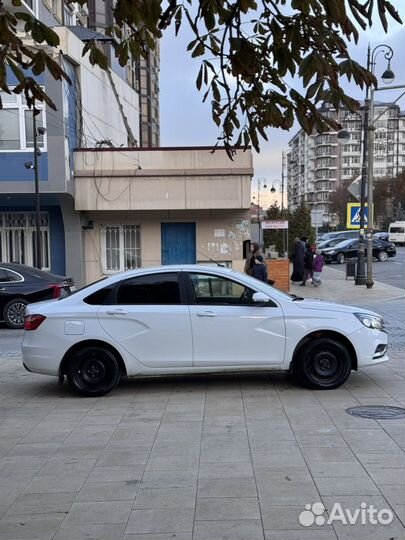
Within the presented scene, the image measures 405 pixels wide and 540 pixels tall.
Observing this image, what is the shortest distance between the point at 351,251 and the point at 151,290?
34.2 meters

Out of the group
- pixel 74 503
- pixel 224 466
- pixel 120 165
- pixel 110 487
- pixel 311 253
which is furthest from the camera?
pixel 311 253

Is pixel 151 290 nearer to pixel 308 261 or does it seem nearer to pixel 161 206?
pixel 161 206

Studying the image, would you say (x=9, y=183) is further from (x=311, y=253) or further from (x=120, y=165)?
(x=311, y=253)

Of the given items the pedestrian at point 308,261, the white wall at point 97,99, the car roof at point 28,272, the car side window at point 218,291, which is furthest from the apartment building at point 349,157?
the car side window at point 218,291

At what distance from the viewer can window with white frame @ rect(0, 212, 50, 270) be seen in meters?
22.1

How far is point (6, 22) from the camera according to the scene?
11.6 feet

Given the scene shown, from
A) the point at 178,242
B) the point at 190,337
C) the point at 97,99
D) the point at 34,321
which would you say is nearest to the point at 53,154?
the point at 97,99

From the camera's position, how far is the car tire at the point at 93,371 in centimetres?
734

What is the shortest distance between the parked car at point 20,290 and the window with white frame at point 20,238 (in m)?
7.60

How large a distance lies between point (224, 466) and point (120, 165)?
57.9ft

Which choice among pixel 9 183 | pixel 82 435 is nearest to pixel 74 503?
pixel 82 435

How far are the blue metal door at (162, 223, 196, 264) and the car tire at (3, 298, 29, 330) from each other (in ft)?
28.4

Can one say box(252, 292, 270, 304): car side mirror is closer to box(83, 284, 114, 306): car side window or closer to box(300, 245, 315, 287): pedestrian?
box(83, 284, 114, 306): car side window

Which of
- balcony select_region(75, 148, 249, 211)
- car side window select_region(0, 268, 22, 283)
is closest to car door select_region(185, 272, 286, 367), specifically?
car side window select_region(0, 268, 22, 283)
